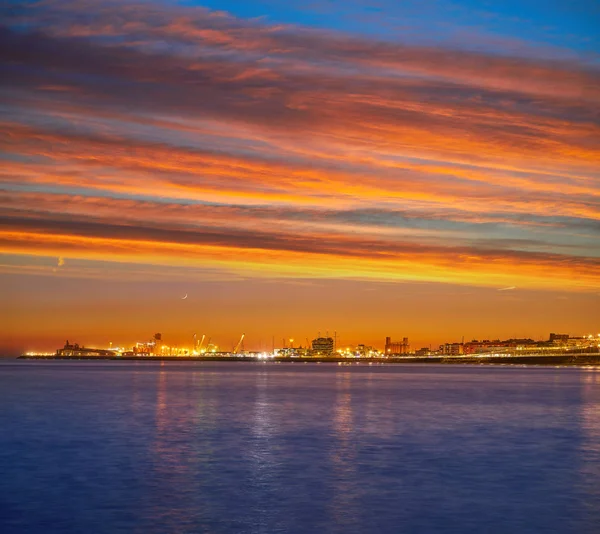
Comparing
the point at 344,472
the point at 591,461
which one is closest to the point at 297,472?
the point at 344,472

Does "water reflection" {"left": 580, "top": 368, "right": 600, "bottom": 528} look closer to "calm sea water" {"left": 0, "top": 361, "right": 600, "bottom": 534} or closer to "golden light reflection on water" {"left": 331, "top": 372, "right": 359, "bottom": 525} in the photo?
"calm sea water" {"left": 0, "top": 361, "right": 600, "bottom": 534}

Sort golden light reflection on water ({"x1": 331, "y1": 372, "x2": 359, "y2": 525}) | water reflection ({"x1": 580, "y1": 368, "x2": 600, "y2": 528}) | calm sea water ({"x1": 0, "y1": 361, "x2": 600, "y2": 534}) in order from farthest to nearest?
water reflection ({"x1": 580, "y1": 368, "x2": 600, "y2": 528}) < golden light reflection on water ({"x1": 331, "y1": 372, "x2": 359, "y2": 525}) < calm sea water ({"x1": 0, "y1": 361, "x2": 600, "y2": 534})

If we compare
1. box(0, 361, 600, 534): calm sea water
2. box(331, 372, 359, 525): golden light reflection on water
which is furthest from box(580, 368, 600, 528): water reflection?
box(331, 372, 359, 525): golden light reflection on water

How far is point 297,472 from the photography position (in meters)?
34.4

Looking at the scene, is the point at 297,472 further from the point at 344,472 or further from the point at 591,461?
the point at 591,461

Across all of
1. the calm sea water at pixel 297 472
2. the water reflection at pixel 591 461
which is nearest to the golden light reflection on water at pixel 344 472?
the calm sea water at pixel 297 472

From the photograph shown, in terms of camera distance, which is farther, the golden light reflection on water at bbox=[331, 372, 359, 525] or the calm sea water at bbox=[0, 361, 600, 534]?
the golden light reflection on water at bbox=[331, 372, 359, 525]

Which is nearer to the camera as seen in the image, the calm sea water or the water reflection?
Answer: the calm sea water

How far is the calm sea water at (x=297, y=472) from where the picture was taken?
83.5 feet

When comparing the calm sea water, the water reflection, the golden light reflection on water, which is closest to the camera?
the calm sea water

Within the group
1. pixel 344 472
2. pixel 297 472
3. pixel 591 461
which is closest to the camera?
pixel 344 472

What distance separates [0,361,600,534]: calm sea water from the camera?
25.5 m

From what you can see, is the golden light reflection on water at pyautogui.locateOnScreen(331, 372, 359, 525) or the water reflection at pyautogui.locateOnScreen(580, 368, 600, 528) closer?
the golden light reflection on water at pyautogui.locateOnScreen(331, 372, 359, 525)

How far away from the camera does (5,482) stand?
31516 mm
